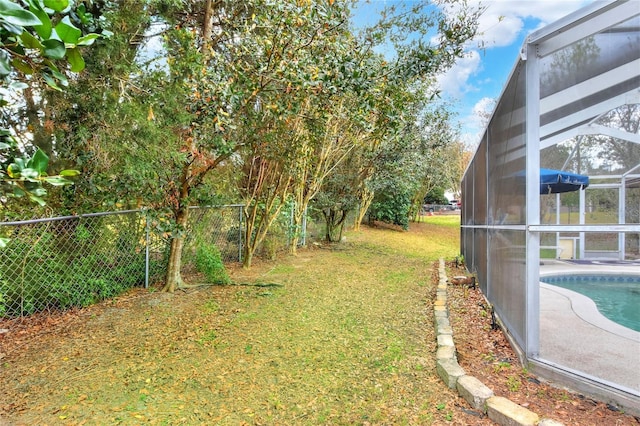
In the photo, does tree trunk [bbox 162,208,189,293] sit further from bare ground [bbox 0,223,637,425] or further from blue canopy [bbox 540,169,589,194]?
blue canopy [bbox 540,169,589,194]

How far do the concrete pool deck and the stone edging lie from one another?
62 centimetres

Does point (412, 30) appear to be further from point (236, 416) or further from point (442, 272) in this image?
point (236, 416)

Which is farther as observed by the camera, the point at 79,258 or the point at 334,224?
the point at 334,224

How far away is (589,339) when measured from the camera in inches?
117

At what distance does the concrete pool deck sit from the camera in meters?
2.33

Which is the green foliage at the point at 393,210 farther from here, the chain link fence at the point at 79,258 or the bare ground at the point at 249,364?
the chain link fence at the point at 79,258

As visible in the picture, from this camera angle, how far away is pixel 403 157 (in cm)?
899

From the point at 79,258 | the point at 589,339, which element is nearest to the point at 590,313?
the point at 589,339

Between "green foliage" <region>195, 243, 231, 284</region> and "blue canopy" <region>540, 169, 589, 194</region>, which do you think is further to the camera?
"green foliage" <region>195, 243, 231, 284</region>

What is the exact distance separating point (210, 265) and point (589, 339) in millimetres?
4378

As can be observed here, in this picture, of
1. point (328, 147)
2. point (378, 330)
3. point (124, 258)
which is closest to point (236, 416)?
point (378, 330)

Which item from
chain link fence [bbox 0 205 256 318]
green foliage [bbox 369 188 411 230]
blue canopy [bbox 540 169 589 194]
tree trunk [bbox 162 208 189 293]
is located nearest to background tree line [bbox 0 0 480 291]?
tree trunk [bbox 162 208 189 293]

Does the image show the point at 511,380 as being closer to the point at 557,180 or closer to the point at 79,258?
the point at 557,180

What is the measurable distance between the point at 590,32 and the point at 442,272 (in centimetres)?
482
